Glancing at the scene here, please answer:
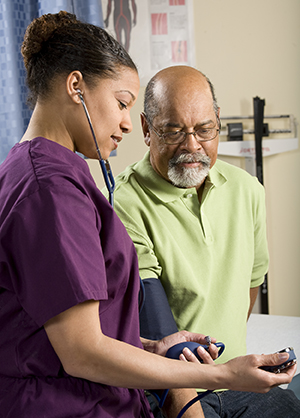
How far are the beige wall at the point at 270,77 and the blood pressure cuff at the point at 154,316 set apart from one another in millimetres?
1393

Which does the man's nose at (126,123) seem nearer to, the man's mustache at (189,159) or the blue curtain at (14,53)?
the man's mustache at (189,159)

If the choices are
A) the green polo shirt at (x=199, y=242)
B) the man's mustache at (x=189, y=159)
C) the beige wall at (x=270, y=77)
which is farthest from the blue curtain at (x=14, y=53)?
the man's mustache at (x=189, y=159)

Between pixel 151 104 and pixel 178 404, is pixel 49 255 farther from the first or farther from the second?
pixel 151 104

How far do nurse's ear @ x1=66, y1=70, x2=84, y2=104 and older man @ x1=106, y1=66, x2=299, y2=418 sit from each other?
51cm

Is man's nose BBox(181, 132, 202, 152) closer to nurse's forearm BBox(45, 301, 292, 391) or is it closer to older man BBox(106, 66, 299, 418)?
older man BBox(106, 66, 299, 418)

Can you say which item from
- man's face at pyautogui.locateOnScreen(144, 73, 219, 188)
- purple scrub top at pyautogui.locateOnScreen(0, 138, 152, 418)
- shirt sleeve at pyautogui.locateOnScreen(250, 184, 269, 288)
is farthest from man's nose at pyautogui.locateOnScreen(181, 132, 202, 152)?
purple scrub top at pyautogui.locateOnScreen(0, 138, 152, 418)

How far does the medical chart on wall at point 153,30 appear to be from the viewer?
2.30m

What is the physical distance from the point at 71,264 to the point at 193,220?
69cm

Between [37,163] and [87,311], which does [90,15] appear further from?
[87,311]

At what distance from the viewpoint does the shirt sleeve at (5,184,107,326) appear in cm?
60

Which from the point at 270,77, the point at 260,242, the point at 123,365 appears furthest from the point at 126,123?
the point at 270,77

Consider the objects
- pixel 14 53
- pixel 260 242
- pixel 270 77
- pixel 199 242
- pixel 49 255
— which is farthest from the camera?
pixel 270 77

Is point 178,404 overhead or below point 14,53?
below

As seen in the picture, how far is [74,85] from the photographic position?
0.74 meters
